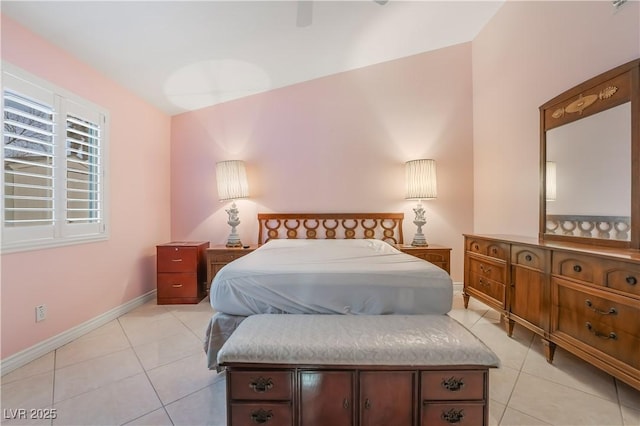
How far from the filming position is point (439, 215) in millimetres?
3535

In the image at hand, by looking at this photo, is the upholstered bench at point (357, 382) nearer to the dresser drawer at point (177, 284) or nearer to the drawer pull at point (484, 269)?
the drawer pull at point (484, 269)

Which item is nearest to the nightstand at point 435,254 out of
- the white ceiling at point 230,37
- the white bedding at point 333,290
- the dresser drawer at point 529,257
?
the dresser drawer at point 529,257

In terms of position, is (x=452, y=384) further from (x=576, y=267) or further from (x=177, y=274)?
(x=177, y=274)

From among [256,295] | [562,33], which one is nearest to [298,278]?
[256,295]

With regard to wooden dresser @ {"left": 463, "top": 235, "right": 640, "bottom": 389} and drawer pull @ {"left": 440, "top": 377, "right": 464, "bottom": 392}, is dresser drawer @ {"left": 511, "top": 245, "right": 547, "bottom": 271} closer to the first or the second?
wooden dresser @ {"left": 463, "top": 235, "right": 640, "bottom": 389}

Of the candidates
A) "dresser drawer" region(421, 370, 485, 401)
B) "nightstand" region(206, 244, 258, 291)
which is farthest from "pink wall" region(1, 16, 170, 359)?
"dresser drawer" region(421, 370, 485, 401)

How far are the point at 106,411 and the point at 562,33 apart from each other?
4.37m

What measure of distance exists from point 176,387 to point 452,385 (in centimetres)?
162

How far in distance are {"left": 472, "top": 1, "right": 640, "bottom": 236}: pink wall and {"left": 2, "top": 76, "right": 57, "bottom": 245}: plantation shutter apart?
4.34 meters

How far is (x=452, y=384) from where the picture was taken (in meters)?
1.21

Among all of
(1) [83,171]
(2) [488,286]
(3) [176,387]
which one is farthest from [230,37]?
(2) [488,286]

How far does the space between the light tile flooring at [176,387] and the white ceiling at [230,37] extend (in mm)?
2515

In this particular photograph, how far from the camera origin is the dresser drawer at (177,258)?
10.1ft

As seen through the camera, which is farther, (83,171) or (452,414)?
(83,171)
